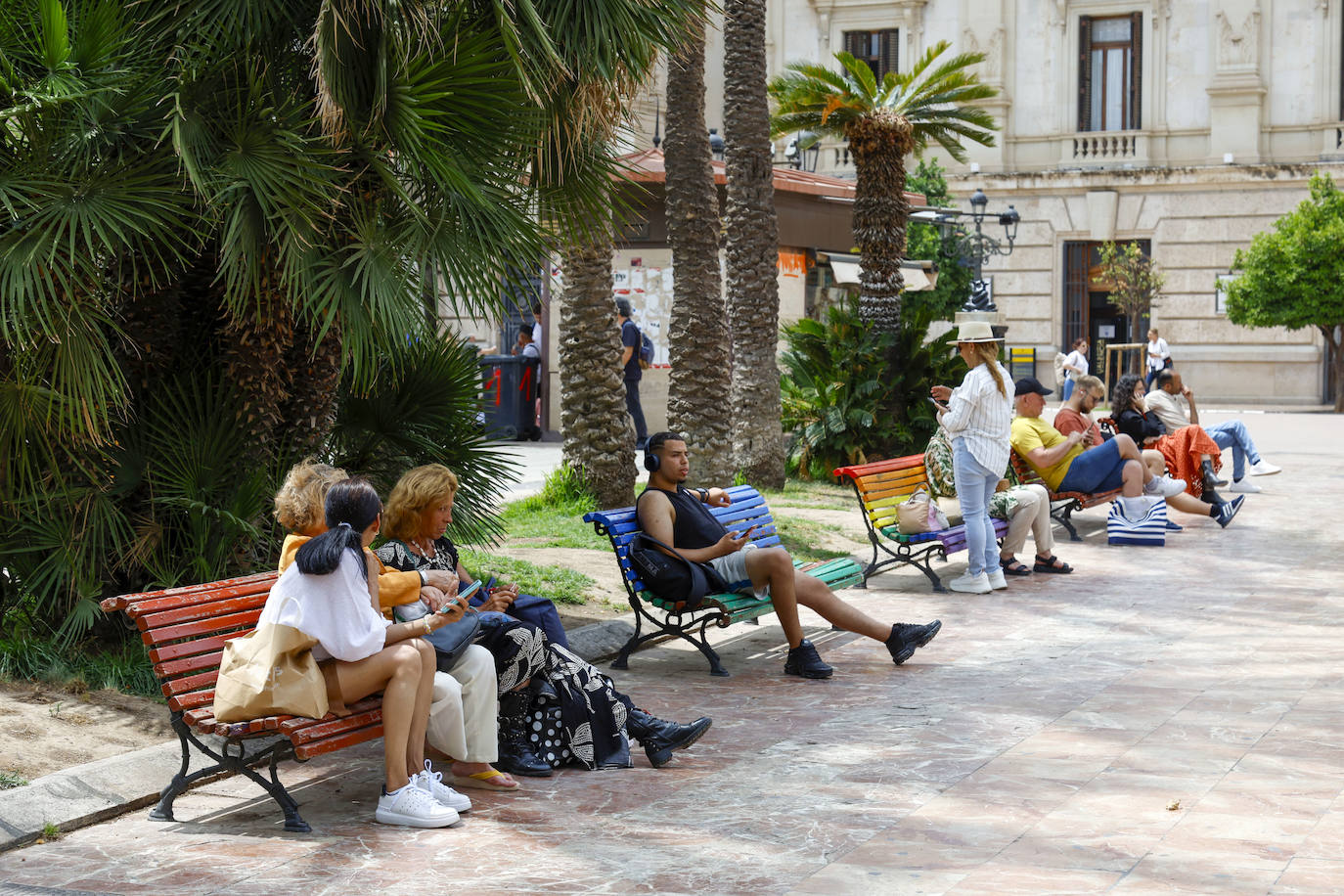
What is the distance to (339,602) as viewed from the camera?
5.04 metres

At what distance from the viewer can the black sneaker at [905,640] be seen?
767 centimetres

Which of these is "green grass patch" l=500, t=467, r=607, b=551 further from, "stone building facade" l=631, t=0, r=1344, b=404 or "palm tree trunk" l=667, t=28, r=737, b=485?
"stone building facade" l=631, t=0, r=1344, b=404

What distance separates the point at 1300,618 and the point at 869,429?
7.08 m

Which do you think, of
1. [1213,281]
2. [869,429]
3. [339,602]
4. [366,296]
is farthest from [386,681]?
[1213,281]

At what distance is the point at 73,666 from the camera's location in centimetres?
654

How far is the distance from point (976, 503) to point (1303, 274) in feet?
79.7

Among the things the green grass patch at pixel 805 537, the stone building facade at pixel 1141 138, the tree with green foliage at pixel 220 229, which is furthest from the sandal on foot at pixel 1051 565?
the stone building facade at pixel 1141 138

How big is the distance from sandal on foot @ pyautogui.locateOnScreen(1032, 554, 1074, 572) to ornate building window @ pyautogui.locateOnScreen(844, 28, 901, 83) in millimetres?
31000

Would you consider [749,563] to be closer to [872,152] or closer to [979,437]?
[979,437]

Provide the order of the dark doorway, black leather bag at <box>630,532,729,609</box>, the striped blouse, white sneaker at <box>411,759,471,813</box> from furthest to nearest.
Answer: the dark doorway < the striped blouse < black leather bag at <box>630,532,729,609</box> < white sneaker at <box>411,759,471,813</box>

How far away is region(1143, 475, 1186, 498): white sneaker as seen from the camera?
13.2 metres

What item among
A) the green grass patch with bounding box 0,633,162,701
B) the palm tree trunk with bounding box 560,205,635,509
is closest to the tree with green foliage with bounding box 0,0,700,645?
the green grass patch with bounding box 0,633,162,701

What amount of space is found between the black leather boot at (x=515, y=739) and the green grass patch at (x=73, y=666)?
158 centimetres

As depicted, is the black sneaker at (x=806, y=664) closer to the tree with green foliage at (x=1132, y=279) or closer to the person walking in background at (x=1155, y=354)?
the person walking in background at (x=1155, y=354)
